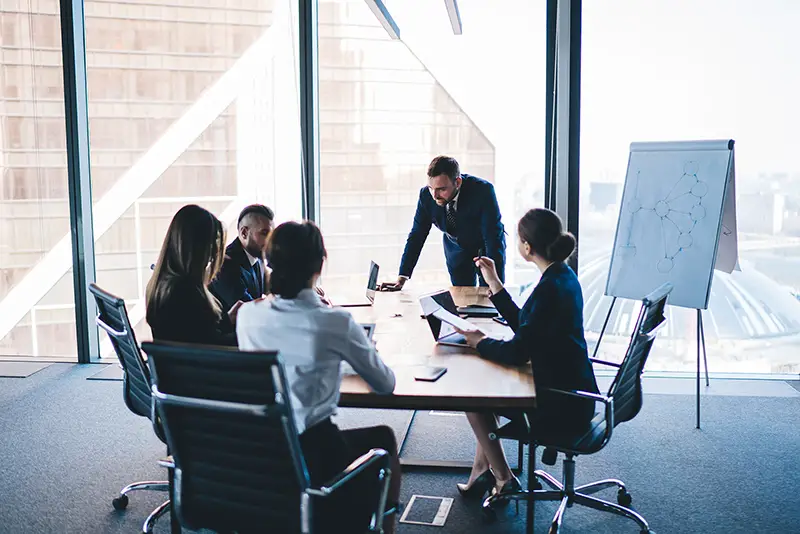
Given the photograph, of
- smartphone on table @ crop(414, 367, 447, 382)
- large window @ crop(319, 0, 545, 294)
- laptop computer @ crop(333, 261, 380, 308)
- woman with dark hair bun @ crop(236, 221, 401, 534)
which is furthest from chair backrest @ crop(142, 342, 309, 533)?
large window @ crop(319, 0, 545, 294)

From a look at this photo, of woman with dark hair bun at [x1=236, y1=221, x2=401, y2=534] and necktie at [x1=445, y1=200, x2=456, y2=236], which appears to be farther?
necktie at [x1=445, y1=200, x2=456, y2=236]

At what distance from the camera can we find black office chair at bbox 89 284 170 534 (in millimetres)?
2709

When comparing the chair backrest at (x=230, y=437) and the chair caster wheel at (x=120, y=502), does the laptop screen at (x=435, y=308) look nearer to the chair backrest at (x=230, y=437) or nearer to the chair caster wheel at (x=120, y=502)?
the chair backrest at (x=230, y=437)

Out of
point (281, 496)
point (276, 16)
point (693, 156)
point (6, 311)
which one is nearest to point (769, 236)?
point (693, 156)

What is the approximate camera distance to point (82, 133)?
5480 mm

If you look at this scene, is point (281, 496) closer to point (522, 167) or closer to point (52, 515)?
point (52, 515)

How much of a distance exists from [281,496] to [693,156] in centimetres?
314

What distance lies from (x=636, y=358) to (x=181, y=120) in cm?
422

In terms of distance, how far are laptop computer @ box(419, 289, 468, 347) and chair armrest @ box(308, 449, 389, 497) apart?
832 millimetres

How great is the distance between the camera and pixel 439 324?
9.92 feet

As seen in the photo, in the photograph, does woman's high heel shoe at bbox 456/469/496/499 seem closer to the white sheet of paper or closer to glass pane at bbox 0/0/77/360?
the white sheet of paper

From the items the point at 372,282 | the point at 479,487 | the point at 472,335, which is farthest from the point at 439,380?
the point at 372,282

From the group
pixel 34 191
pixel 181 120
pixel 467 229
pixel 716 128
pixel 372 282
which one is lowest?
pixel 372 282

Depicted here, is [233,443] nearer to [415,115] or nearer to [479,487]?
[479,487]
